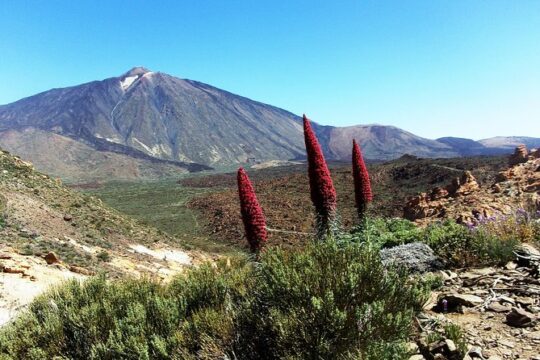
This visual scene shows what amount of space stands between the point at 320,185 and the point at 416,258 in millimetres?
1758

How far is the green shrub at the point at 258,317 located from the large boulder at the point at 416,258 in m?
1.55

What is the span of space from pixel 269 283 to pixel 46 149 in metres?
163

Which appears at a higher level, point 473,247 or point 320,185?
point 320,185

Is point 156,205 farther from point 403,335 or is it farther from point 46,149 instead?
point 46,149

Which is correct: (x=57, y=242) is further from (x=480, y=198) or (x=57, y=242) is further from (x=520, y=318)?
(x=480, y=198)

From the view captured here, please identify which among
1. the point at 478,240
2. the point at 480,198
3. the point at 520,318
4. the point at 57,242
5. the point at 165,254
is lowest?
the point at 165,254

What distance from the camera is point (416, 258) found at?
604 cm

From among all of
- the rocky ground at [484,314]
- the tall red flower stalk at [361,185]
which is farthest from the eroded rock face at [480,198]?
the rocky ground at [484,314]

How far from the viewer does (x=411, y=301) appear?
12.5 feet

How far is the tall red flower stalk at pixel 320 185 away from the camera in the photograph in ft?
19.3

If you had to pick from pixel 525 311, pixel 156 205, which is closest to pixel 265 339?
pixel 525 311

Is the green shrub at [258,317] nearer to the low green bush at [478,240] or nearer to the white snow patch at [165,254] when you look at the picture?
the low green bush at [478,240]

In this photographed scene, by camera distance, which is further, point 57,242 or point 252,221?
point 57,242

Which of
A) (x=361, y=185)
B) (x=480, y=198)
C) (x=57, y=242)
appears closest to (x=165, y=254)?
(x=57, y=242)
